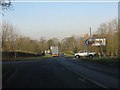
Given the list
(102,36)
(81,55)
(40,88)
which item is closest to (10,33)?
(81,55)

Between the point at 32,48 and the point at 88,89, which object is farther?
the point at 32,48

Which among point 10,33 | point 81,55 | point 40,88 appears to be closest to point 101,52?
point 81,55

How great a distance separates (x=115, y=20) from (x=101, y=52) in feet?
27.4

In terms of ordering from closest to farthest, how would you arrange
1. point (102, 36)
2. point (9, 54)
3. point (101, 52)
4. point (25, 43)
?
point (9, 54) < point (101, 52) < point (102, 36) < point (25, 43)

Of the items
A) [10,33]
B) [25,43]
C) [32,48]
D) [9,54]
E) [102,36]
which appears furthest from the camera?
[32,48]

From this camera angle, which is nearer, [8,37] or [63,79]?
[63,79]

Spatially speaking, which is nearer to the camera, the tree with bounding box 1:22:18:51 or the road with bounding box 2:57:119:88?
the road with bounding box 2:57:119:88

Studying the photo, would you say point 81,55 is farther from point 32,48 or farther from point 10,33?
point 32,48

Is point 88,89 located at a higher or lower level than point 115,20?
lower

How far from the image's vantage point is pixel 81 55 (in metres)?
86.8

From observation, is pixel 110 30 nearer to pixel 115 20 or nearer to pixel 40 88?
pixel 115 20

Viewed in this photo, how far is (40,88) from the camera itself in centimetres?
1454

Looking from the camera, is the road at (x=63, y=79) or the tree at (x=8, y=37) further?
the tree at (x=8, y=37)

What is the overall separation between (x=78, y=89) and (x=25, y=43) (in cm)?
9097
